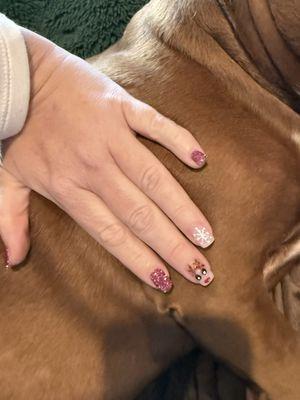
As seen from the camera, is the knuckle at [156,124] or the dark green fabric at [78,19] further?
the dark green fabric at [78,19]

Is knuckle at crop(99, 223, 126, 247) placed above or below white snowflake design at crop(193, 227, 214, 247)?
below

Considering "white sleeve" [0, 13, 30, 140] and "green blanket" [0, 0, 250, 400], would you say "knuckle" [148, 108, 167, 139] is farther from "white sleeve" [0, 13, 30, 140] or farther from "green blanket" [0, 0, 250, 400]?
"green blanket" [0, 0, 250, 400]

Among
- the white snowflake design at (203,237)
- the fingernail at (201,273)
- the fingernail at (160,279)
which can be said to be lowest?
the fingernail at (160,279)

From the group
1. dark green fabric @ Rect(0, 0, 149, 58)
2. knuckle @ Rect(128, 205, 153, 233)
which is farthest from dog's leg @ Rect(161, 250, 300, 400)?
dark green fabric @ Rect(0, 0, 149, 58)

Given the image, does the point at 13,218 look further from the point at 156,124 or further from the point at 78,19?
the point at 78,19

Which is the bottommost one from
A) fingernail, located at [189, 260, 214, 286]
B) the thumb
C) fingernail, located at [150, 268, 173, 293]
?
the thumb

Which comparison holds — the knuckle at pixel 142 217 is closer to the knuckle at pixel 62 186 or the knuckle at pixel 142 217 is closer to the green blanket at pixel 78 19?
the knuckle at pixel 62 186

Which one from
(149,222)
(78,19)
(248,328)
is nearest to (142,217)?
(149,222)

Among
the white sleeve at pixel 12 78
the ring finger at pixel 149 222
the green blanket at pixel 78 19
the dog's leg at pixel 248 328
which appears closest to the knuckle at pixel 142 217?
the ring finger at pixel 149 222

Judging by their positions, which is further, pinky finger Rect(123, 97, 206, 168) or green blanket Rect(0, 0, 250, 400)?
green blanket Rect(0, 0, 250, 400)
